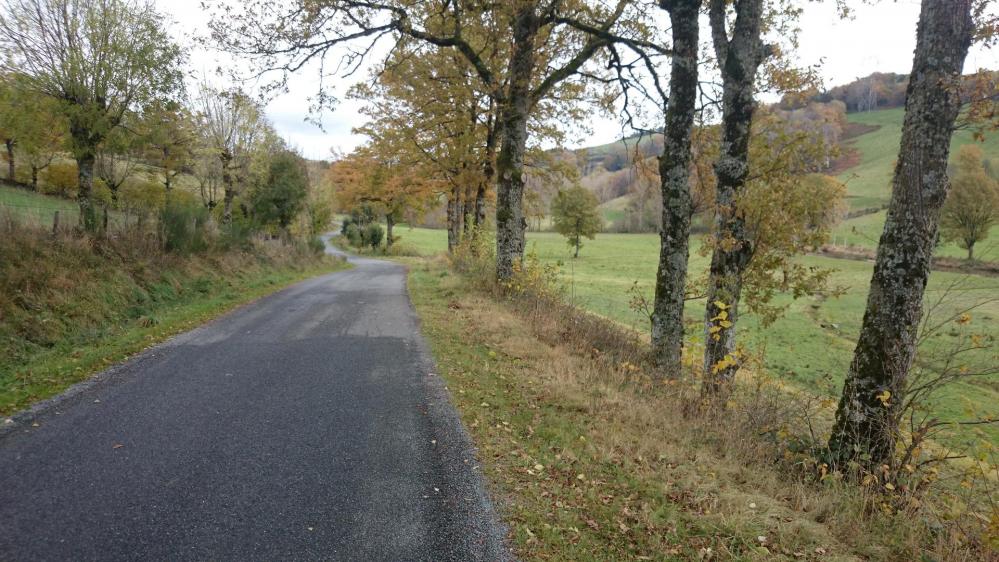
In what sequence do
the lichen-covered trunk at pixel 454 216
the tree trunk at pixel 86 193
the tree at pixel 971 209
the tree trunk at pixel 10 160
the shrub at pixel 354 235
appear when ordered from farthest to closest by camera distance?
the shrub at pixel 354 235 < the tree at pixel 971 209 < the tree trunk at pixel 10 160 < the lichen-covered trunk at pixel 454 216 < the tree trunk at pixel 86 193

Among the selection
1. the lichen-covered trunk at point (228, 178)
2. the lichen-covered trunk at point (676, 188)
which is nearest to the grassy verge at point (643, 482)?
the lichen-covered trunk at point (676, 188)

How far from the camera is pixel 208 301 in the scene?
37.7ft

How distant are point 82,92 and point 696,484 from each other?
1551 centimetres

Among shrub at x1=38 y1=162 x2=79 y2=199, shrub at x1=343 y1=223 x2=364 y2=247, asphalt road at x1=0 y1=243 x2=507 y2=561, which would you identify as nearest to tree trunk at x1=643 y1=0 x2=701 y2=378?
asphalt road at x1=0 y1=243 x2=507 y2=561

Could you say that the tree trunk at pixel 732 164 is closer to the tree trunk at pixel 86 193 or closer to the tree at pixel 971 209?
the tree trunk at pixel 86 193

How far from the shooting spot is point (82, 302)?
827 cm

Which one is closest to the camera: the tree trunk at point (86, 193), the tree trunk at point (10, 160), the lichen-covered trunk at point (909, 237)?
the lichen-covered trunk at point (909, 237)

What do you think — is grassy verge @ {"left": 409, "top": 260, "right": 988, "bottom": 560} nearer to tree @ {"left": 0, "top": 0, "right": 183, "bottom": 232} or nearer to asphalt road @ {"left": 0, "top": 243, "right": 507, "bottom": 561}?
asphalt road @ {"left": 0, "top": 243, "right": 507, "bottom": 561}

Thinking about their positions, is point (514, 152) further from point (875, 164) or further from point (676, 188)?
point (875, 164)

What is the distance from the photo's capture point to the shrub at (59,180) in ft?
88.8

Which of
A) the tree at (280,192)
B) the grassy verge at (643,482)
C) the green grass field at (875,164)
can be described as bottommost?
the grassy verge at (643,482)

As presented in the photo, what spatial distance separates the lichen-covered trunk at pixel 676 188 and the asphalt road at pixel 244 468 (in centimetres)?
378

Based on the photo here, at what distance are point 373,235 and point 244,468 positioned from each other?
44.5m

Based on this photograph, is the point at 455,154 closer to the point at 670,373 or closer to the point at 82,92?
the point at 82,92
